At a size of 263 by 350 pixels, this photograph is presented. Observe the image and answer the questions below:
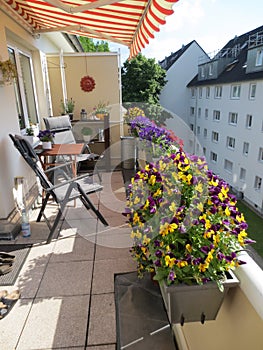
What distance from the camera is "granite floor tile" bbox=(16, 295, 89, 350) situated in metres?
1.80

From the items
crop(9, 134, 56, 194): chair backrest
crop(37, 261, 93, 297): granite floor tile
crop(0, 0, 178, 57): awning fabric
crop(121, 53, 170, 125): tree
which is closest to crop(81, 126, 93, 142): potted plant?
crop(0, 0, 178, 57): awning fabric

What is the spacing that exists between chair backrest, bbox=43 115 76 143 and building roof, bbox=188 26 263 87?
1359 centimetres

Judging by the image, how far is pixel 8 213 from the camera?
10.7 feet

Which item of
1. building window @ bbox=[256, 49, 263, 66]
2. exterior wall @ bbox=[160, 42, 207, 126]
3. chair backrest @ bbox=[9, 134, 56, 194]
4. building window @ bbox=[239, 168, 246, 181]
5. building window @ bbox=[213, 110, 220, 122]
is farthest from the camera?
exterior wall @ bbox=[160, 42, 207, 126]

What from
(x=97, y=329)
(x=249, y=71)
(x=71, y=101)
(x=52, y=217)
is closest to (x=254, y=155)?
(x=249, y=71)

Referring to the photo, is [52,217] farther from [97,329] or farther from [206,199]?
[206,199]

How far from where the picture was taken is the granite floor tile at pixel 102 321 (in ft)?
6.00

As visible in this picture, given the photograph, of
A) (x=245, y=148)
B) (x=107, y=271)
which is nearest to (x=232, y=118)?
(x=245, y=148)

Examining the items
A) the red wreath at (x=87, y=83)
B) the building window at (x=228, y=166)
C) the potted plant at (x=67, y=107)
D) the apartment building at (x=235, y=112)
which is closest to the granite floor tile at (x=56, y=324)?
the potted plant at (x=67, y=107)

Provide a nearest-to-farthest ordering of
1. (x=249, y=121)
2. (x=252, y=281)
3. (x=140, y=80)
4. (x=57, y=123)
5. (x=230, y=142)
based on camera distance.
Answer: (x=252, y=281), (x=57, y=123), (x=249, y=121), (x=230, y=142), (x=140, y=80)

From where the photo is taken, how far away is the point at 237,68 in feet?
58.9

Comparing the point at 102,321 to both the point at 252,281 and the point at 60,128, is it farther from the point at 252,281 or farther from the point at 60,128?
the point at 60,128

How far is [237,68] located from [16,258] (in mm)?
19572

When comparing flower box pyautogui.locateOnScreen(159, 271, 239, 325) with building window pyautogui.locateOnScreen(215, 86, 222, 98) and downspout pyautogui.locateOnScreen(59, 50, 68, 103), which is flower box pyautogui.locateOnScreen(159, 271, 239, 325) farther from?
building window pyautogui.locateOnScreen(215, 86, 222, 98)
